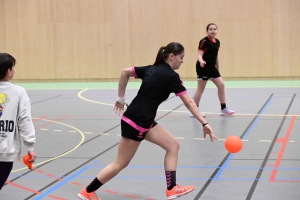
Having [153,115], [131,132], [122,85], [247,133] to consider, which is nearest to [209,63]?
[247,133]

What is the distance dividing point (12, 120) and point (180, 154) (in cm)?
362

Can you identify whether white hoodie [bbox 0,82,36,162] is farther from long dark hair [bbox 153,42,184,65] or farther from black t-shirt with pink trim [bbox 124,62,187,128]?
long dark hair [bbox 153,42,184,65]

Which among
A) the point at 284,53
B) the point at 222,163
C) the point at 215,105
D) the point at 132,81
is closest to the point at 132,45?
the point at 132,81

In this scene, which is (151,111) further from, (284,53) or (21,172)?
(284,53)

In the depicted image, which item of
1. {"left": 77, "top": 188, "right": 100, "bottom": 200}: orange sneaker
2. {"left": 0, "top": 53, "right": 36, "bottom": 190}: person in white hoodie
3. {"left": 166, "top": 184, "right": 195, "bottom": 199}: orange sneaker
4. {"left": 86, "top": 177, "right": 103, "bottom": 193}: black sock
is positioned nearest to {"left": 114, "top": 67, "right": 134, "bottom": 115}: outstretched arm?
{"left": 86, "top": 177, "right": 103, "bottom": 193}: black sock

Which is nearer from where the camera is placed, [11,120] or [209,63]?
[11,120]

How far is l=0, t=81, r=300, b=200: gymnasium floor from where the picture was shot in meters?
6.08

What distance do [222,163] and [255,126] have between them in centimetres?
275

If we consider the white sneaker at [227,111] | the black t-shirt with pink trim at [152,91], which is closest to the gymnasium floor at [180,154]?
the white sneaker at [227,111]

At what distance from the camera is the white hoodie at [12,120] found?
181 inches

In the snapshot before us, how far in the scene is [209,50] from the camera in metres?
11.0

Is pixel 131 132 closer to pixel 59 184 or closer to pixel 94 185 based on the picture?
pixel 94 185

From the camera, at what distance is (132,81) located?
60.2 feet

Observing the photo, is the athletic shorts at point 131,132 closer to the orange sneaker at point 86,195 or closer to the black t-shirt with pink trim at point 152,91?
the black t-shirt with pink trim at point 152,91
